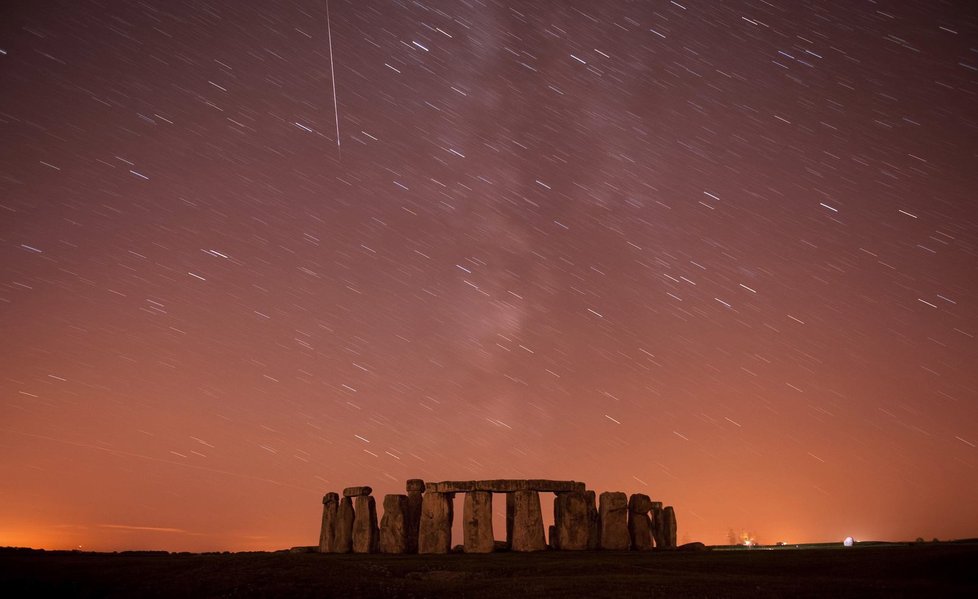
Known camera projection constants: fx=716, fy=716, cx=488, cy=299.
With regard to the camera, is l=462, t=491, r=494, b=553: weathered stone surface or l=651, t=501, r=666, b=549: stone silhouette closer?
l=462, t=491, r=494, b=553: weathered stone surface

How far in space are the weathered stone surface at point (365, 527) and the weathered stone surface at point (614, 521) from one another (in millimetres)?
9544

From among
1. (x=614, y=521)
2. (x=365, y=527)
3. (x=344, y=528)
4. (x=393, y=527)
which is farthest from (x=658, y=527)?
(x=344, y=528)

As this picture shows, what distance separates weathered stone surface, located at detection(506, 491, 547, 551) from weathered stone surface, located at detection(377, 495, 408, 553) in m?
4.51

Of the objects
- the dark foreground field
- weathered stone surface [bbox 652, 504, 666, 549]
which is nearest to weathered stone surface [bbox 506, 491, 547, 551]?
weathered stone surface [bbox 652, 504, 666, 549]

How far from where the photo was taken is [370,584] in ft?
51.3

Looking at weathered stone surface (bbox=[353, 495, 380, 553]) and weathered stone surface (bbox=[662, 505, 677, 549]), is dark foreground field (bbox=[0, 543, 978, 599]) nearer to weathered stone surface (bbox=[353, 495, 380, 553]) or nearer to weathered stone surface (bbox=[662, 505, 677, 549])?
weathered stone surface (bbox=[353, 495, 380, 553])

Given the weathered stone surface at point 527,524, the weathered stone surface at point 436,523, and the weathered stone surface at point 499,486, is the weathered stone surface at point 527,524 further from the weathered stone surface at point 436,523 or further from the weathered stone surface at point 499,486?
the weathered stone surface at point 436,523

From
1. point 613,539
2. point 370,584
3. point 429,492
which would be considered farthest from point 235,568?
point 613,539

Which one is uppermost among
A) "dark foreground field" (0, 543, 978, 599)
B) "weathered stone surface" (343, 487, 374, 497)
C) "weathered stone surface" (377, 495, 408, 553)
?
"weathered stone surface" (343, 487, 374, 497)

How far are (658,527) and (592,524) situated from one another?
153 inches

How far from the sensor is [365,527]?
29938 millimetres

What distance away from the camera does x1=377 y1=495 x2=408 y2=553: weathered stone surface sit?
2912cm

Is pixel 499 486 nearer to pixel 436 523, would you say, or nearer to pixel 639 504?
pixel 436 523

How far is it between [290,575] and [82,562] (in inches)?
288
